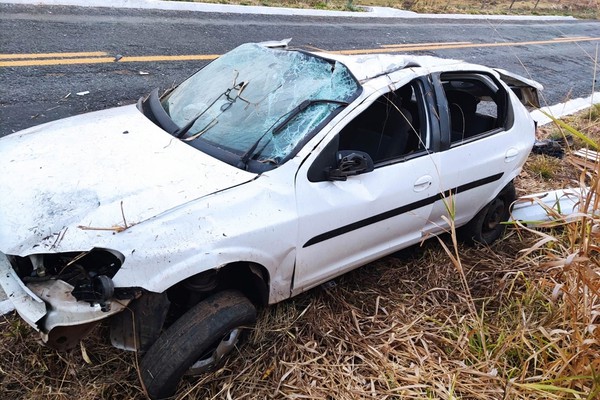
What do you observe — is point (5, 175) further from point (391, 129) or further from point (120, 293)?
point (391, 129)

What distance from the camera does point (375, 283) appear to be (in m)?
3.69

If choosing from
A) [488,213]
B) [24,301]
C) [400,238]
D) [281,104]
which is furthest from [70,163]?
[488,213]

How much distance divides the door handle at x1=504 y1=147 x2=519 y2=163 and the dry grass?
28.4 feet

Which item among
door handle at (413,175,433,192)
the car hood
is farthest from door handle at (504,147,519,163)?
the car hood

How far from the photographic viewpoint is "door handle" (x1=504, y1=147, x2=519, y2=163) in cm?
393

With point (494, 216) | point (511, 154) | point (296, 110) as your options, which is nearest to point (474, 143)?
point (511, 154)

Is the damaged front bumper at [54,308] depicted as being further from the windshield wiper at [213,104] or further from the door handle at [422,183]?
the door handle at [422,183]

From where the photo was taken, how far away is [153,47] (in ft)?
24.3

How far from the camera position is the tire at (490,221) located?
412 cm

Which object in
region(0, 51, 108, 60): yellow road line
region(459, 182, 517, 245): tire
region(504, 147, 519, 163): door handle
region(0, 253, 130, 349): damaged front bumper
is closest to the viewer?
region(0, 253, 130, 349): damaged front bumper

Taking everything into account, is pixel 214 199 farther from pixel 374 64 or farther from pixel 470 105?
pixel 470 105

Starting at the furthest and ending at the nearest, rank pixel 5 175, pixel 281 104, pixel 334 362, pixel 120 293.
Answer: pixel 281 104, pixel 334 362, pixel 5 175, pixel 120 293

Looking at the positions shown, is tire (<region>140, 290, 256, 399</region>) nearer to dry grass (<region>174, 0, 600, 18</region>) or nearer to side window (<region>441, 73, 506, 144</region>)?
side window (<region>441, 73, 506, 144</region>)

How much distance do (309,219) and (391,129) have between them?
46.5 inches
